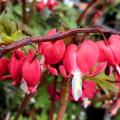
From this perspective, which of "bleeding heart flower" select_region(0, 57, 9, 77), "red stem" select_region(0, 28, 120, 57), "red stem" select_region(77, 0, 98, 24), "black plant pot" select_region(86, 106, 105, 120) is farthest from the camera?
"black plant pot" select_region(86, 106, 105, 120)

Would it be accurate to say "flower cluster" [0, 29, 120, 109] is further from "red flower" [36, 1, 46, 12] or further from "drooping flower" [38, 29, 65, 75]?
"red flower" [36, 1, 46, 12]

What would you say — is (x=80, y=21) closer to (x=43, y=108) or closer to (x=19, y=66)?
(x=43, y=108)

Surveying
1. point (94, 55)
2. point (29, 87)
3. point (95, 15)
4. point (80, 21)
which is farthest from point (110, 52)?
point (95, 15)

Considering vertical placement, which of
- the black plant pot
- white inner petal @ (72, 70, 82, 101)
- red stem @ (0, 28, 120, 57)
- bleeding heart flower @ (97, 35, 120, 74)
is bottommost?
the black plant pot

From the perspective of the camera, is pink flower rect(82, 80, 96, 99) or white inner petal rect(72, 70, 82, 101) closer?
white inner petal rect(72, 70, 82, 101)

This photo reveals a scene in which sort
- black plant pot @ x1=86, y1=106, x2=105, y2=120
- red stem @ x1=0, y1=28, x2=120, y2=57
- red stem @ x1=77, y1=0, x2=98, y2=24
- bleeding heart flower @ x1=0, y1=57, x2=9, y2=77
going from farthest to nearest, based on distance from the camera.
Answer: black plant pot @ x1=86, y1=106, x2=105, y2=120
red stem @ x1=77, y1=0, x2=98, y2=24
bleeding heart flower @ x1=0, y1=57, x2=9, y2=77
red stem @ x1=0, y1=28, x2=120, y2=57

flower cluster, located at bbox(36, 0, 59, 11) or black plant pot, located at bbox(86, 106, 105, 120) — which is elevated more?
flower cluster, located at bbox(36, 0, 59, 11)

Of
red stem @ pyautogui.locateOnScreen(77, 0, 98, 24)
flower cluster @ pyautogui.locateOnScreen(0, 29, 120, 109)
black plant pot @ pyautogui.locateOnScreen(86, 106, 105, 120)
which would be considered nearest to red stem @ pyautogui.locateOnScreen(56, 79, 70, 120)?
flower cluster @ pyautogui.locateOnScreen(0, 29, 120, 109)
